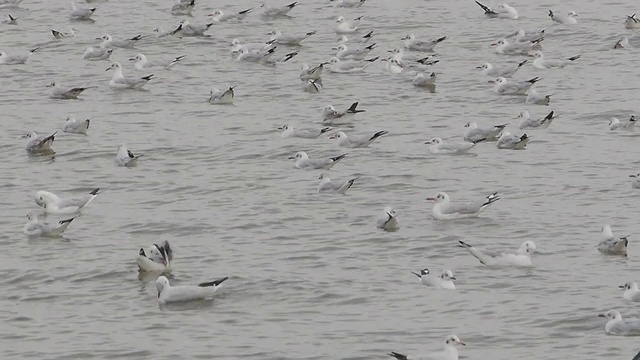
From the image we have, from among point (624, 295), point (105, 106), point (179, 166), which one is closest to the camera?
point (624, 295)

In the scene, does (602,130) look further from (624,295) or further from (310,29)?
(310,29)

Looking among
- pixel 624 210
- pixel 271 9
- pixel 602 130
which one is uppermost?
pixel 624 210

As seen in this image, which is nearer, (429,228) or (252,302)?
(252,302)

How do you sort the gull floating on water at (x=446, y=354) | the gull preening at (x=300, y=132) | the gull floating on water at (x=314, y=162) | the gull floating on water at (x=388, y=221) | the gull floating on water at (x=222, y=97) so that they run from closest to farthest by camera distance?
the gull floating on water at (x=446, y=354) → the gull floating on water at (x=388, y=221) → the gull floating on water at (x=314, y=162) → the gull preening at (x=300, y=132) → the gull floating on water at (x=222, y=97)

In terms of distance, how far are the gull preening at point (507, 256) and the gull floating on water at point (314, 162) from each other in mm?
5963

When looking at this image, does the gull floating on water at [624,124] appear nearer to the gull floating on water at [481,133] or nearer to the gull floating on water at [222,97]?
the gull floating on water at [481,133]

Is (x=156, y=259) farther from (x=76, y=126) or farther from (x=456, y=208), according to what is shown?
(x=76, y=126)

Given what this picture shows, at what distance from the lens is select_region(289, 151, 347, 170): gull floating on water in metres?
25.1

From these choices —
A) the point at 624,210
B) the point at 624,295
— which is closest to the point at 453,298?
the point at 624,295

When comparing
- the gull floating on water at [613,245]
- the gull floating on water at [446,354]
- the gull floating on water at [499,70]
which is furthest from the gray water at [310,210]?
the gull floating on water at [446,354]

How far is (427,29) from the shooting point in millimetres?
37812

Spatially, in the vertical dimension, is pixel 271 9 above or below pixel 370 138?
below

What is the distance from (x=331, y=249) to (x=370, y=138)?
21.1ft

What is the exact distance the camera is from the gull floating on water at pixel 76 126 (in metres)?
27.6
